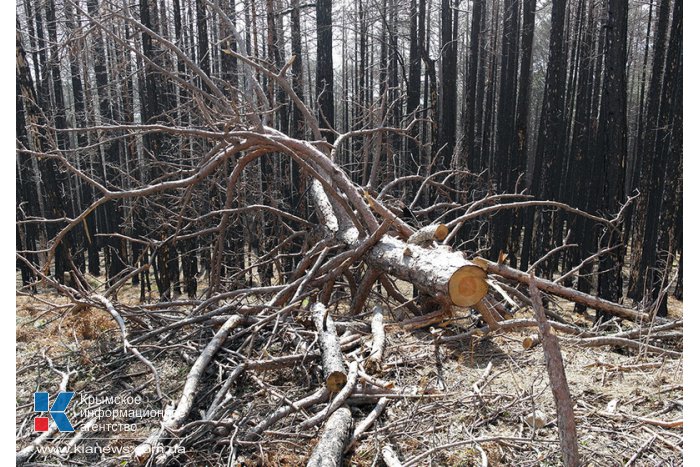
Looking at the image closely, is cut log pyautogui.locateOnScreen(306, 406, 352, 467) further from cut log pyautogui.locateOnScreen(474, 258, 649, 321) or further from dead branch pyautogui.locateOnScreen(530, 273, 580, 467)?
cut log pyautogui.locateOnScreen(474, 258, 649, 321)

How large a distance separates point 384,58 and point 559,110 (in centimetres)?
619

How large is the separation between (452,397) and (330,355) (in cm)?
80

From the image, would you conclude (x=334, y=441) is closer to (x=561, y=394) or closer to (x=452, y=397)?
(x=452, y=397)

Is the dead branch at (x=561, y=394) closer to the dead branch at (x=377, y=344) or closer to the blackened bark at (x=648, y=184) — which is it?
the dead branch at (x=377, y=344)

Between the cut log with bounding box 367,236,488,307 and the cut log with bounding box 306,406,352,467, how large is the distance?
3.28 feet

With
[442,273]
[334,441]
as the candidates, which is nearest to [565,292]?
[442,273]

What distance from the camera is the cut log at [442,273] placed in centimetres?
305

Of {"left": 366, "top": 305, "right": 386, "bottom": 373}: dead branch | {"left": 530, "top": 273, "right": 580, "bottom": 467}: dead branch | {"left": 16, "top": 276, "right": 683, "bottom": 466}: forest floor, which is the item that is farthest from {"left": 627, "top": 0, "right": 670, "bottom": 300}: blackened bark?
{"left": 530, "top": 273, "right": 580, "bottom": 467}: dead branch

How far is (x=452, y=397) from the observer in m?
2.94

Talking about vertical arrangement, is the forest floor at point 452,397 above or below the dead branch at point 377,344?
below

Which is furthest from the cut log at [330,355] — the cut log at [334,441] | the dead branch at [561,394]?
the dead branch at [561,394]

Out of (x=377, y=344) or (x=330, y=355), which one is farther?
(x=377, y=344)

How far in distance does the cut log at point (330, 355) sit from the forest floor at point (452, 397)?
207 millimetres

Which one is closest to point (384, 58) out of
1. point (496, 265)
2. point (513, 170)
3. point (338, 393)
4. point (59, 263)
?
point (513, 170)
